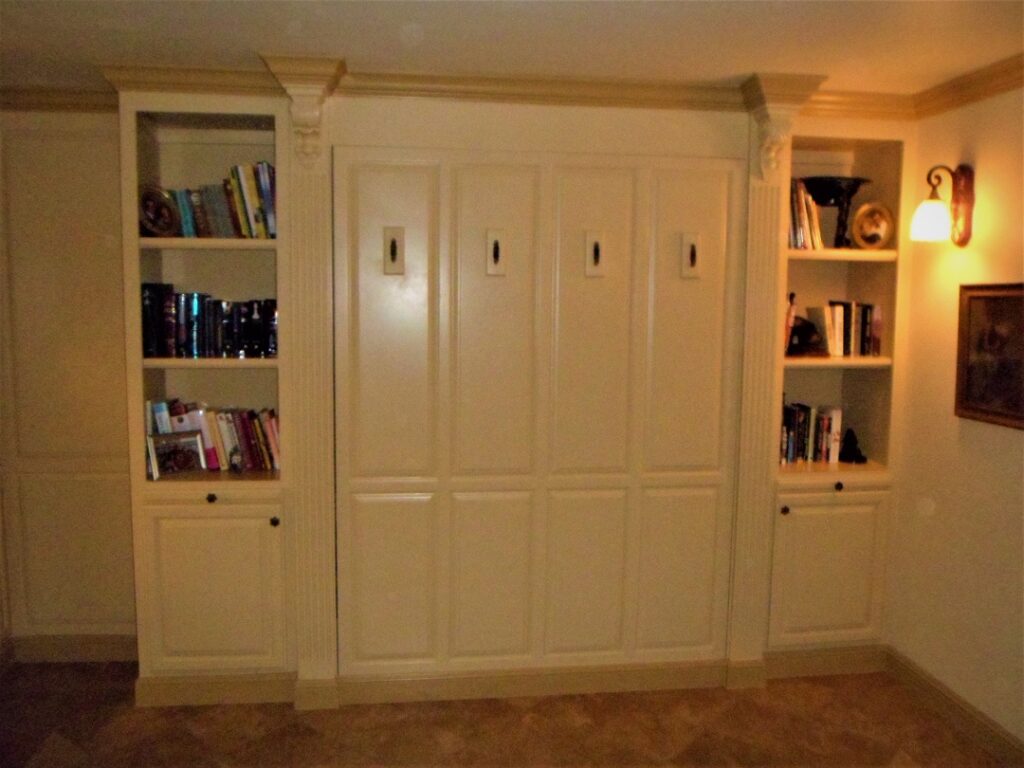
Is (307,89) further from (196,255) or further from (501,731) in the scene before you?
(501,731)

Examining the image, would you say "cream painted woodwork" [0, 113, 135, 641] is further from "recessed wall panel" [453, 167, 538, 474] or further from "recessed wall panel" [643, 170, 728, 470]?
"recessed wall panel" [643, 170, 728, 470]

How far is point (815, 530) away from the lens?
3.12 m

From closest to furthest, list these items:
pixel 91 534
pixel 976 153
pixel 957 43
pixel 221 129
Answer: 1. pixel 957 43
2. pixel 976 153
3. pixel 221 129
4. pixel 91 534

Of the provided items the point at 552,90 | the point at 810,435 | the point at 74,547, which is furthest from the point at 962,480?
the point at 74,547

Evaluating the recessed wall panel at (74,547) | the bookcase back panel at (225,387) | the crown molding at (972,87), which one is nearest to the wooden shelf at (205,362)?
the bookcase back panel at (225,387)

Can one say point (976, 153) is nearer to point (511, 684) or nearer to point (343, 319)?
point (343, 319)

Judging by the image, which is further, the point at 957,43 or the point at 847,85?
the point at 847,85

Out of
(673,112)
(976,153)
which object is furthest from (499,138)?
(976,153)

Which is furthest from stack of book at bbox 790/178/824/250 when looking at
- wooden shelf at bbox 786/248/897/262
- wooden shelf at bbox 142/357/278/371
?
wooden shelf at bbox 142/357/278/371

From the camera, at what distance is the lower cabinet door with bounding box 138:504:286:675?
2.88 m

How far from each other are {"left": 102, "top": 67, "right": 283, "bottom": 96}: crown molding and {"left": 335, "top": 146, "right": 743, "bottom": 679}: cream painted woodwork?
1.22 ft

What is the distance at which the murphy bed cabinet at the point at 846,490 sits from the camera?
3.08 meters

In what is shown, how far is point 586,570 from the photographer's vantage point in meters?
3.01

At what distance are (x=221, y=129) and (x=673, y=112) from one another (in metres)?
1.74
